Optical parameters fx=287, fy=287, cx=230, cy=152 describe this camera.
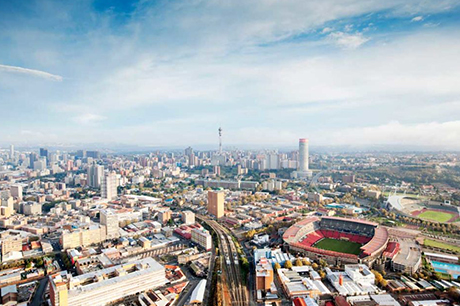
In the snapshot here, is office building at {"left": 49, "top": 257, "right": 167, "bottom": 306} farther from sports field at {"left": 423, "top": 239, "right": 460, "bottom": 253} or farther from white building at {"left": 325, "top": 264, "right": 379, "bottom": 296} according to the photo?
sports field at {"left": 423, "top": 239, "right": 460, "bottom": 253}

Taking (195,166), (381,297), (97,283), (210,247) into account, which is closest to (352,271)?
(381,297)

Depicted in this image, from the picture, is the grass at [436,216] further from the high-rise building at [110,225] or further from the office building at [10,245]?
the office building at [10,245]

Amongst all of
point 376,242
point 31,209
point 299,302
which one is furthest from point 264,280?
point 31,209

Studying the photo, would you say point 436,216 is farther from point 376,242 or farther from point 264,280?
point 264,280

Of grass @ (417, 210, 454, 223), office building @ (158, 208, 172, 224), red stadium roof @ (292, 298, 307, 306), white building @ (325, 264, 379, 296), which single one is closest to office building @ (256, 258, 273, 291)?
red stadium roof @ (292, 298, 307, 306)

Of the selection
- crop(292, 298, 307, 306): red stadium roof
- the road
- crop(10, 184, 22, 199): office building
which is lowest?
the road

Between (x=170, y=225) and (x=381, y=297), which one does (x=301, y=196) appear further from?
(x=381, y=297)
